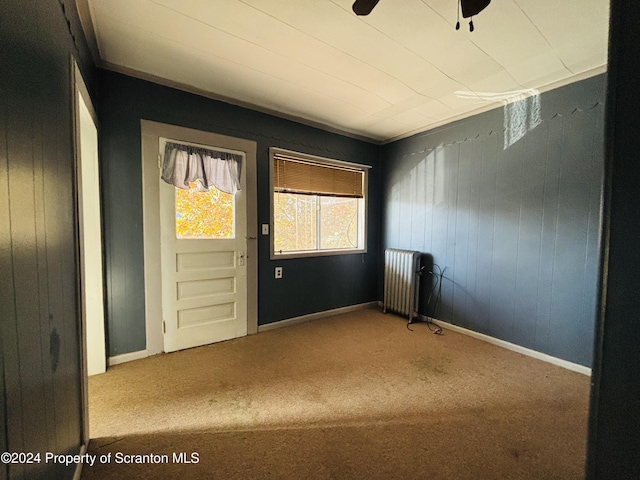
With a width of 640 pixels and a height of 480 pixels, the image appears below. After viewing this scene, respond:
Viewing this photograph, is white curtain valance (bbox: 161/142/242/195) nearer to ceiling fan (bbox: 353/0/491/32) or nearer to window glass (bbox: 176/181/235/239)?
window glass (bbox: 176/181/235/239)

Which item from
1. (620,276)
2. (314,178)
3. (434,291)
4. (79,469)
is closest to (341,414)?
(79,469)

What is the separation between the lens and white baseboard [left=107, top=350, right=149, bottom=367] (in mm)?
2283

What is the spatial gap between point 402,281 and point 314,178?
1742 millimetres

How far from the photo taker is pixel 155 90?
7.85 feet

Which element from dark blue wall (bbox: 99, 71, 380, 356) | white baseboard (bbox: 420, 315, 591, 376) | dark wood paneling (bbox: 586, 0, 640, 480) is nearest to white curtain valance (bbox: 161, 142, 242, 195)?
dark blue wall (bbox: 99, 71, 380, 356)

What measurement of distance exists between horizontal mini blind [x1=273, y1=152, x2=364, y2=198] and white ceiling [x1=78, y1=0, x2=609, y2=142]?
0.67 meters

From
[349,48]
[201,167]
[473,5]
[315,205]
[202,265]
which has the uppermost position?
[349,48]

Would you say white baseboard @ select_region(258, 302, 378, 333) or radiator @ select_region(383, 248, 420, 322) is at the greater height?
radiator @ select_region(383, 248, 420, 322)

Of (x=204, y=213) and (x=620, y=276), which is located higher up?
(x=204, y=213)

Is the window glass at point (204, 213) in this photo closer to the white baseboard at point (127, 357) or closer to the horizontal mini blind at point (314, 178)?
the horizontal mini blind at point (314, 178)

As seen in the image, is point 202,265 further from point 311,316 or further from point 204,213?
point 311,316

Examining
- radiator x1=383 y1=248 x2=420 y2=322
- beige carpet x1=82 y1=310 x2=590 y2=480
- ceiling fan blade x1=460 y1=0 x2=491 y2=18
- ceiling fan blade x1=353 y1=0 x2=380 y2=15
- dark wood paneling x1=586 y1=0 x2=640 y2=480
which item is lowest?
beige carpet x1=82 y1=310 x2=590 y2=480

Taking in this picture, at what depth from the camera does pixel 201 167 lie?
2.58m

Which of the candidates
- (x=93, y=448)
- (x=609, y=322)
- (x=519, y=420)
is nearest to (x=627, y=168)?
(x=609, y=322)
